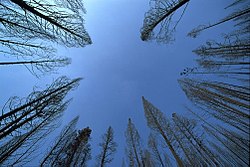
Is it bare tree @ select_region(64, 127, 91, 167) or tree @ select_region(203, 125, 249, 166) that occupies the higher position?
bare tree @ select_region(64, 127, 91, 167)

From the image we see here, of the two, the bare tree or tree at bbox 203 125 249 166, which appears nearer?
tree at bbox 203 125 249 166

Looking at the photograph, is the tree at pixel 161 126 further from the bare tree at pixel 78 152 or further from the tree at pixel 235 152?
the bare tree at pixel 78 152

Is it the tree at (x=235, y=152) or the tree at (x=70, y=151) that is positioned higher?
the tree at (x=70, y=151)

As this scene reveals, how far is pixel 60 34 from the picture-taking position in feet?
15.4

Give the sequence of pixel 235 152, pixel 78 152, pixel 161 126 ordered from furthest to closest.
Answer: pixel 78 152 < pixel 161 126 < pixel 235 152

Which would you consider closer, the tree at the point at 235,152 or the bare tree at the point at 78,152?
the tree at the point at 235,152

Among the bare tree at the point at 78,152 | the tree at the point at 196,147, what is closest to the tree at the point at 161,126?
the tree at the point at 196,147

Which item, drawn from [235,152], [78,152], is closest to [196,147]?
[235,152]

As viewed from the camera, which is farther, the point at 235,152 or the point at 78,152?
the point at 78,152

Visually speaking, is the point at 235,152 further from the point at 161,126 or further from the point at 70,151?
the point at 70,151

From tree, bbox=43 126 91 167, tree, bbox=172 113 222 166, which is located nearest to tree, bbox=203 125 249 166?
tree, bbox=172 113 222 166

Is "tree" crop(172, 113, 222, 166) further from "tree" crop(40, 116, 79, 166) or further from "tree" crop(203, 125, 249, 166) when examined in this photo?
"tree" crop(40, 116, 79, 166)

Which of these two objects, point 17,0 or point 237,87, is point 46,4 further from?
point 237,87

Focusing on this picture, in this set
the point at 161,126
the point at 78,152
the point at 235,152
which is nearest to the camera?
the point at 235,152
